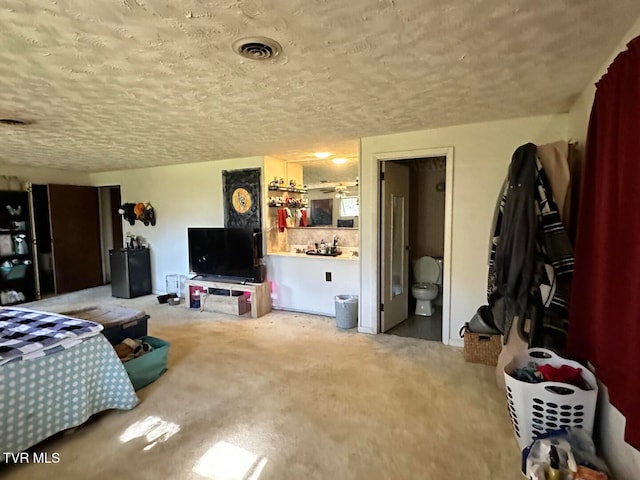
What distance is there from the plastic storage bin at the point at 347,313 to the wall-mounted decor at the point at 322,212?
1.25 metres

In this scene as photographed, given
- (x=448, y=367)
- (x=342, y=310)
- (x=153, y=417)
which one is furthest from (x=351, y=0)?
(x=342, y=310)

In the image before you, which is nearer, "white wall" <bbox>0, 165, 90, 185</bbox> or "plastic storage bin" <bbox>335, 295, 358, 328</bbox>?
"plastic storage bin" <bbox>335, 295, 358, 328</bbox>

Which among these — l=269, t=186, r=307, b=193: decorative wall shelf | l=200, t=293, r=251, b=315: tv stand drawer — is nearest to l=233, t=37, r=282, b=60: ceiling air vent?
l=269, t=186, r=307, b=193: decorative wall shelf

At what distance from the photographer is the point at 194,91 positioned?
2273 mm

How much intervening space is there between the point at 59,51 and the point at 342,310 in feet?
10.7

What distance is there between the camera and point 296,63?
6.11 ft

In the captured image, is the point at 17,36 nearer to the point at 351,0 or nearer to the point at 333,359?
the point at 351,0

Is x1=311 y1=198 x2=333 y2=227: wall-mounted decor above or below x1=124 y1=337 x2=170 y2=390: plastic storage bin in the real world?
above

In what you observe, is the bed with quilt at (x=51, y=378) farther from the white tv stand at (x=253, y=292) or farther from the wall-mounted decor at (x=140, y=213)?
the wall-mounted decor at (x=140, y=213)

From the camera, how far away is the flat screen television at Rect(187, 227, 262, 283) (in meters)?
4.59

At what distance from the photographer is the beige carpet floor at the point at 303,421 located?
6.10ft

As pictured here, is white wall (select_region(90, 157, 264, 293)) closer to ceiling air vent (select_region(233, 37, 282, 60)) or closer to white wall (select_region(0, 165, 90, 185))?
white wall (select_region(0, 165, 90, 185))

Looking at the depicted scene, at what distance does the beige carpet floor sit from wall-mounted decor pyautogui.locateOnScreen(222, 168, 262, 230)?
1904mm

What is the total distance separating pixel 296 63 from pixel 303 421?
2.19 meters
